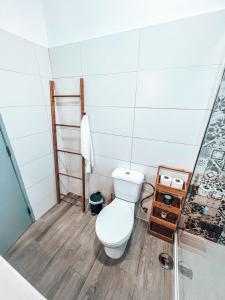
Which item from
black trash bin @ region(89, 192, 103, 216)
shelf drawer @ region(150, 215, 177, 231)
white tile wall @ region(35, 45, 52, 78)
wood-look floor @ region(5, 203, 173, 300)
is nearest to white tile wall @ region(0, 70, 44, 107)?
white tile wall @ region(35, 45, 52, 78)

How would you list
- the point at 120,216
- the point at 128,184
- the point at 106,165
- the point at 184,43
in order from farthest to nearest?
the point at 106,165
the point at 128,184
the point at 120,216
the point at 184,43

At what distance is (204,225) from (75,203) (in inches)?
65.9

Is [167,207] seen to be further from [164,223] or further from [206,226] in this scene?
[206,226]

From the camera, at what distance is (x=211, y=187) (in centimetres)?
131

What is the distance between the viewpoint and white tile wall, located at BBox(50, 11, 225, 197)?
1089 millimetres

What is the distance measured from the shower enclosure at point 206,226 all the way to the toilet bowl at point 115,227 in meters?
0.56

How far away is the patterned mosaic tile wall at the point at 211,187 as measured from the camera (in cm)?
115

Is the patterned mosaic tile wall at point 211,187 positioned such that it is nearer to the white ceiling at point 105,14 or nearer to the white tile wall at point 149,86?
the white tile wall at point 149,86

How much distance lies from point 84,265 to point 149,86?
1.83 m

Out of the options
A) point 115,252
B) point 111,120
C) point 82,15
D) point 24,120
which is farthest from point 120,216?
point 82,15

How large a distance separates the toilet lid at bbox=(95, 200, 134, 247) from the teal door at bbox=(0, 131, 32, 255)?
3.08 feet

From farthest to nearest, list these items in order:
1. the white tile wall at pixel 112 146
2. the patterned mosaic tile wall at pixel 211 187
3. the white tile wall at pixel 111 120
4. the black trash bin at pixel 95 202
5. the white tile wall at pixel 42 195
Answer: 1. the black trash bin at pixel 95 202
2. the white tile wall at pixel 42 195
3. the white tile wall at pixel 112 146
4. the white tile wall at pixel 111 120
5. the patterned mosaic tile wall at pixel 211 187

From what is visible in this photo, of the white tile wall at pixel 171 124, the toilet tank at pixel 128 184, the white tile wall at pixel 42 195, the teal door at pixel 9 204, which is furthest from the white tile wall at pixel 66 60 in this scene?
the white tile wall at pixel 42 195

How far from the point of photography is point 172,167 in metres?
1.45
